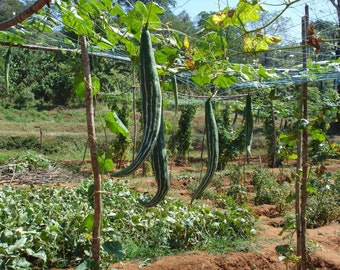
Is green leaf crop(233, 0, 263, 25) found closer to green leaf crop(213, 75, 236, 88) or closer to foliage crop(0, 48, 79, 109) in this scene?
green leaf crop(213, 75, 236, 88)

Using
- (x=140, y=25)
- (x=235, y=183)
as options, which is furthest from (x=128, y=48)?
(x=235, y=183)

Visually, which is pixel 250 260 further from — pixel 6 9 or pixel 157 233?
pixel 6 9

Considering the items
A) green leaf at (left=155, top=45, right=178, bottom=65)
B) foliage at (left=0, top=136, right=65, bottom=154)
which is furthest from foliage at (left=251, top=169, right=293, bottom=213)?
foliage at (left=0, top=136, right=65, bottom=154)

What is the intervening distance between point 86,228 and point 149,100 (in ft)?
10.1

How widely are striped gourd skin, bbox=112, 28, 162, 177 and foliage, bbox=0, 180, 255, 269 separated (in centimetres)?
218

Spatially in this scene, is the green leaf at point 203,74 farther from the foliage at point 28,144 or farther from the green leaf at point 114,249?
the foliage at point 28,144

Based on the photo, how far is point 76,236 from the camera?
420 centimetres

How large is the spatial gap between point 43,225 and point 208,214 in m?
1.98

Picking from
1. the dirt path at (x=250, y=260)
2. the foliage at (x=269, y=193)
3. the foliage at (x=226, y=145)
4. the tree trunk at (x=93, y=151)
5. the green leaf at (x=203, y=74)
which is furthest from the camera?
the foliage at (x=226, y=145)

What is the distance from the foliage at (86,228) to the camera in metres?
3.72

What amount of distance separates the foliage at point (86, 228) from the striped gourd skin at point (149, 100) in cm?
218

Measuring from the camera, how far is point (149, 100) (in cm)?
131

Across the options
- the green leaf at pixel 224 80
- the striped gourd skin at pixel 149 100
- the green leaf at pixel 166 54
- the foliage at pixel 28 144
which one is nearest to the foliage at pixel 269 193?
the green leaf at pixel 224 80

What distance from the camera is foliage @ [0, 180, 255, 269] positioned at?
12.2 ft
